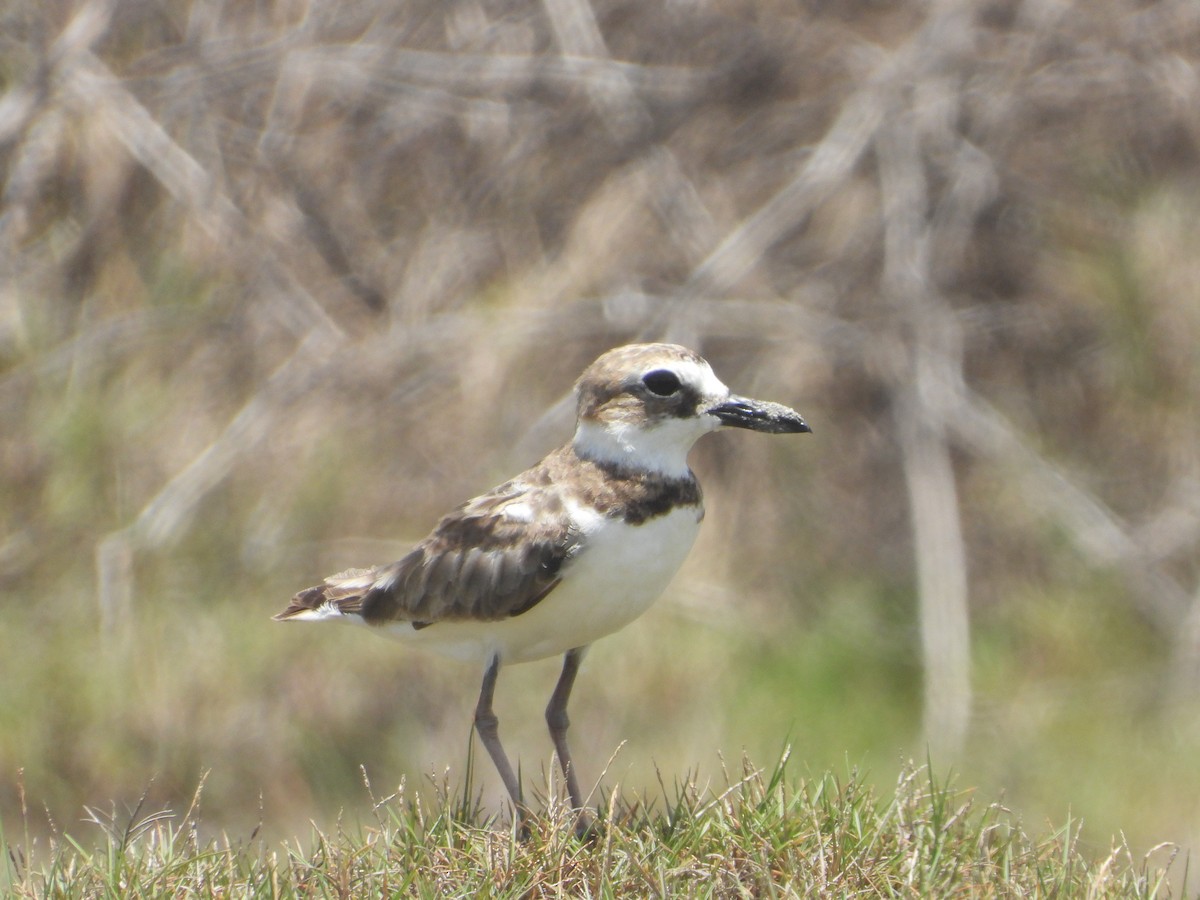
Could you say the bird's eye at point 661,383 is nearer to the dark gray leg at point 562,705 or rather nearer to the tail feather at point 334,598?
the dark gray leg at point 562,705

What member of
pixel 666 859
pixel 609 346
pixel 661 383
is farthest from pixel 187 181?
pixel 666 859

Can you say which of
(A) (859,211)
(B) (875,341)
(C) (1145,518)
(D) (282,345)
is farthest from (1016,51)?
(D) (282,345)

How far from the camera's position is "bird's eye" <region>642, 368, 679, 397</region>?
5.18 meters

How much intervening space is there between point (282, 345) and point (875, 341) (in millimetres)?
3556

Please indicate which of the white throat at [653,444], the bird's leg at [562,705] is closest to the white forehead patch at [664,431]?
the white throat at [653,444]

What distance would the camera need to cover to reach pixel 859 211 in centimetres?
1060

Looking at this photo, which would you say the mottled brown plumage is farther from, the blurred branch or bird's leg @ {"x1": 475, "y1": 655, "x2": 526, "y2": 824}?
the blurred branch

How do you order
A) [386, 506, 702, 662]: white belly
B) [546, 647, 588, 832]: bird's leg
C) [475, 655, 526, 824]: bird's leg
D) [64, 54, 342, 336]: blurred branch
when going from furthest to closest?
1. [64, 54, 342, 336]: blurred branch
2. [546, 647, 588, 832]: bird's leg
3. [475, 655, 526, 824]: bird's leg
4. [386, 506, 702, 662]: white belly

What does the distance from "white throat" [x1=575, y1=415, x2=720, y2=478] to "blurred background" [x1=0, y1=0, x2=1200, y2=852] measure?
3987 mm

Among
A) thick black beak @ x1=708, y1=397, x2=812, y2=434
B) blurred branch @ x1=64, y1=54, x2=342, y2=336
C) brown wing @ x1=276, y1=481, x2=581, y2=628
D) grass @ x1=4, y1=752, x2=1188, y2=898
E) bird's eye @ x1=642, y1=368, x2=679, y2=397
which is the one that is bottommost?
grass @ x1=4, y1=752, x2=1188, y2=898

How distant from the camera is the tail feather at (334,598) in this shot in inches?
233

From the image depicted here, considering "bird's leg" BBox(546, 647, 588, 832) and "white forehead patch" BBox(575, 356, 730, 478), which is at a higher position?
"white forehead patch" BBox(575, 356, 730, 478)

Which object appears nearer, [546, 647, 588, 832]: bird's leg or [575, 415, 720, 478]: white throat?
[575, 415, 720, 478]: white throat

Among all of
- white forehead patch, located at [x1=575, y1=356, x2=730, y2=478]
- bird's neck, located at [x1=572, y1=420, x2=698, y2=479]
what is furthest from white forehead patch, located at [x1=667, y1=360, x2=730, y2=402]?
bird's neck, located at [x1=572, y1=420, x2=698, y2=479]
